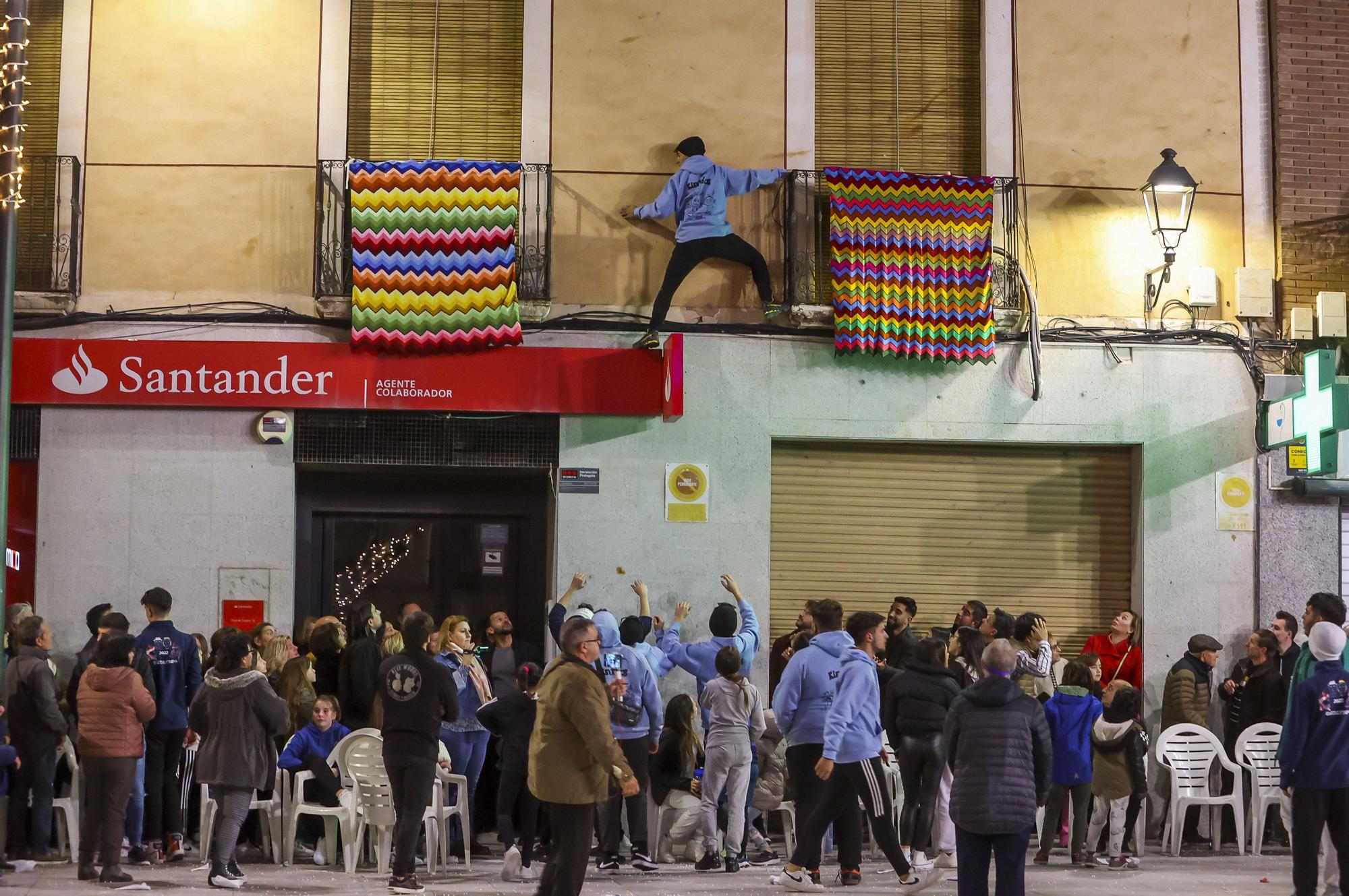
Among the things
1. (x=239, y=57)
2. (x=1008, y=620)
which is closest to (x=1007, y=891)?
(x=1008, y=620)

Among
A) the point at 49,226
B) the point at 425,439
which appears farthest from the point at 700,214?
the point at 49,226

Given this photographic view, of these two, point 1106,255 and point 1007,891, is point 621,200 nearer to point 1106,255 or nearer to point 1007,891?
point 1106,255

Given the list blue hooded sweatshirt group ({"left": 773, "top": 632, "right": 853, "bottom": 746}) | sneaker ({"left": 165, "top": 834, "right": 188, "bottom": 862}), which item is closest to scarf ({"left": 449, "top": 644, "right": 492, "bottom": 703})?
sneaker ({"left": 165, "top": 834, "right": 188, "bottom": 862})

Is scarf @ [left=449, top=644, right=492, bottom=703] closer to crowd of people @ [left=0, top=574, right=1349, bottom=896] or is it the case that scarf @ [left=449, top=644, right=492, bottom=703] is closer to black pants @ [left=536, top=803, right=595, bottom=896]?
crowd of people @ [left=0, top=574, right=1349, bottom=896]

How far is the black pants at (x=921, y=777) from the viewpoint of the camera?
10609 mm

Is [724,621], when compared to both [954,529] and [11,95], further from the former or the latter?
[11,95]

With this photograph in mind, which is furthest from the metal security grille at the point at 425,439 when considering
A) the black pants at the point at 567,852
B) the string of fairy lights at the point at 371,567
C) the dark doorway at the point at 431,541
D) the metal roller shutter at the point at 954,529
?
the black pants at the point at 567,852

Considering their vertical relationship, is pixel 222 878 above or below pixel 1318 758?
below

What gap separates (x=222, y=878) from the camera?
10109mm

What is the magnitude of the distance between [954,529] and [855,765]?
15.7ft

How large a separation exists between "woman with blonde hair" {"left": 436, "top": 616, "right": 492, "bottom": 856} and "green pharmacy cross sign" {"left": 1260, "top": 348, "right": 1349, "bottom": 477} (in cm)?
709

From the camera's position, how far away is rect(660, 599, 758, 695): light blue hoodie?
1189 centimetres

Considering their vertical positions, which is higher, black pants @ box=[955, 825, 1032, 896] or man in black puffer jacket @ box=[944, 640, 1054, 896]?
man in black puffer jacket @ box=[944, 640, 1054, 896]

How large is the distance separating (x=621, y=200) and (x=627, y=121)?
0.70 metres
